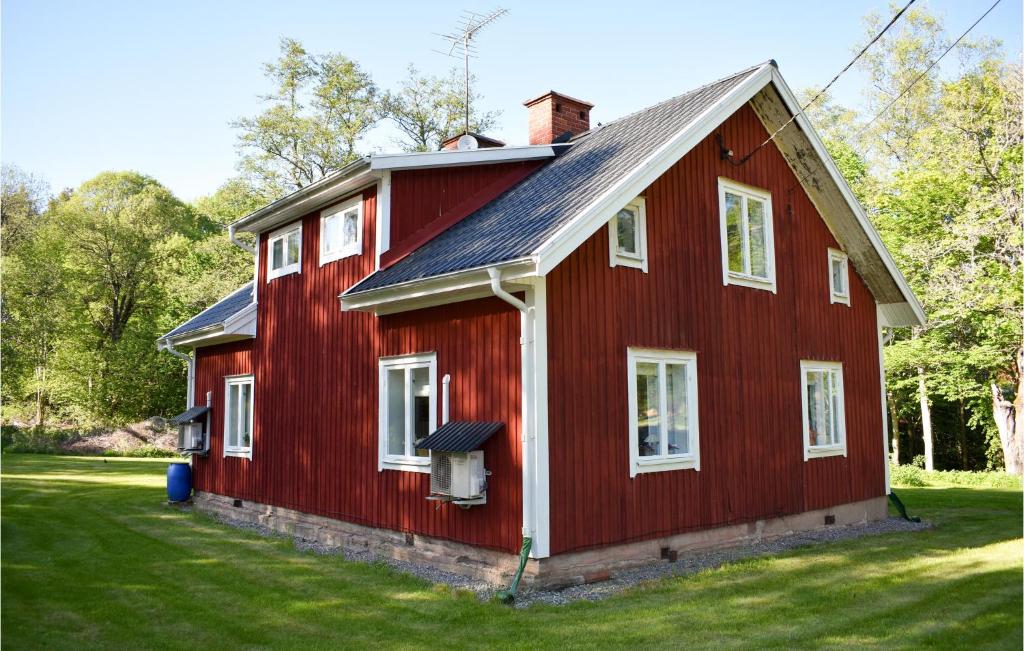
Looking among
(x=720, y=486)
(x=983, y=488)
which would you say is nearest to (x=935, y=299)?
(x=983, y=488)

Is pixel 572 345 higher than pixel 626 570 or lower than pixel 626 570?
higher

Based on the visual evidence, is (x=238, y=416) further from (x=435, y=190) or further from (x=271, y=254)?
(x=435, y=190)

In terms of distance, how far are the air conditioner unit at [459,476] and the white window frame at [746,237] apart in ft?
14.6

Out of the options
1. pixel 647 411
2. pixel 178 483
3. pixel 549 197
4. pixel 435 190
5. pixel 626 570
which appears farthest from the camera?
pixel 178 483

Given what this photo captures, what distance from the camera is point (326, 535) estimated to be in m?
10.7

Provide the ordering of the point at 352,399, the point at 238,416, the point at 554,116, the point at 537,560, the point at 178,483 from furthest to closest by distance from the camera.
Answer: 1. the point at 178,483
2. the point at 554,116
3. the point at 238,416
4. the point at 352,399
5. the point at 537,560

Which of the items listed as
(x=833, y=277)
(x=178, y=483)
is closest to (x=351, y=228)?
(x=178, y=483)

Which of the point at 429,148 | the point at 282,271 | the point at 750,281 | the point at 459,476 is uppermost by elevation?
the point at 429,148

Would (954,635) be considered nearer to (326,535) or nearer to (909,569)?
(909,569)

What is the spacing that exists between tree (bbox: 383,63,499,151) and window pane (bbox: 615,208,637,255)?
23.2 meters

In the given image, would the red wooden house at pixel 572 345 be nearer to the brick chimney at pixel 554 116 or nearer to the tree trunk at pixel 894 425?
the brick chimney at pixel 554 116

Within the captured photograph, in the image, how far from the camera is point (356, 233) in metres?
10.8

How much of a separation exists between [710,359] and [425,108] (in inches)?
959

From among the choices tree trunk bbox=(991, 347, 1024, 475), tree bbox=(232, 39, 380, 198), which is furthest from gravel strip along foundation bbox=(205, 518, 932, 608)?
tree bbox=(232, 39, 380, 198)
